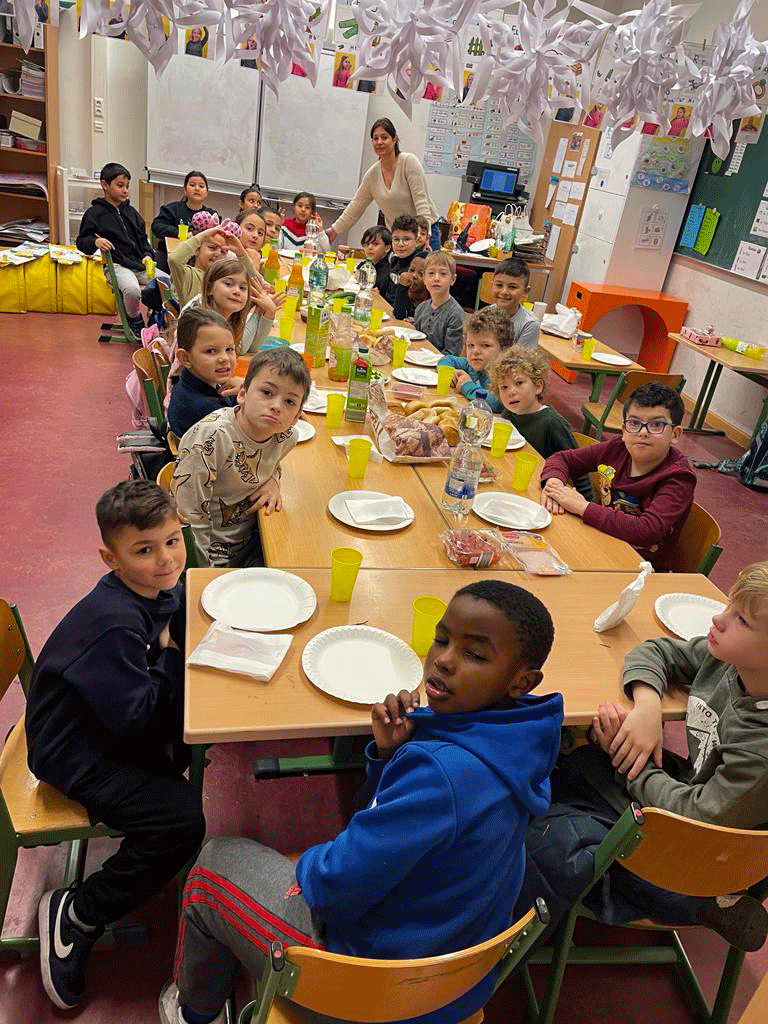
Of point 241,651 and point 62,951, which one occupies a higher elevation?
point 241,651

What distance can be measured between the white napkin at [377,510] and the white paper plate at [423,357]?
170 cm

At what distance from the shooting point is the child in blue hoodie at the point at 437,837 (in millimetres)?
1094

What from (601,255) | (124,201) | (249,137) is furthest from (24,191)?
(601,255)

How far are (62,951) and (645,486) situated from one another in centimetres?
214

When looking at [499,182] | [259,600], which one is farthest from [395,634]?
[499,182]

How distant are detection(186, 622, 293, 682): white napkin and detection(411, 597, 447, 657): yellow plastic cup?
11.1 inches

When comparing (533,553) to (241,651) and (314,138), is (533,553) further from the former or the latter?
(314,138)

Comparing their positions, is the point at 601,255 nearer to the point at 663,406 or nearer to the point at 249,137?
the point at 249,137

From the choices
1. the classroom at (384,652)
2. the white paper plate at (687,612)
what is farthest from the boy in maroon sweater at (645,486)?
the white paper plate at (687,612)

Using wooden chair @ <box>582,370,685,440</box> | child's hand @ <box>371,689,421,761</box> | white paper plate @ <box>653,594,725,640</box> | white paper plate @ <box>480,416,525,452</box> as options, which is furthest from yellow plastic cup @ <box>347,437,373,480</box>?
wooden chair @ <box>582,370,685,440</box>

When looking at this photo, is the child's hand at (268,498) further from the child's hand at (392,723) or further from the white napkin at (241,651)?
the child's hand at (392,723)

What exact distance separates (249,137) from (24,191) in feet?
7.69

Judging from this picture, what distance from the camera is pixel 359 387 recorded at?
2883 mm

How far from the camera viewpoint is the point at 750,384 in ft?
19.0
